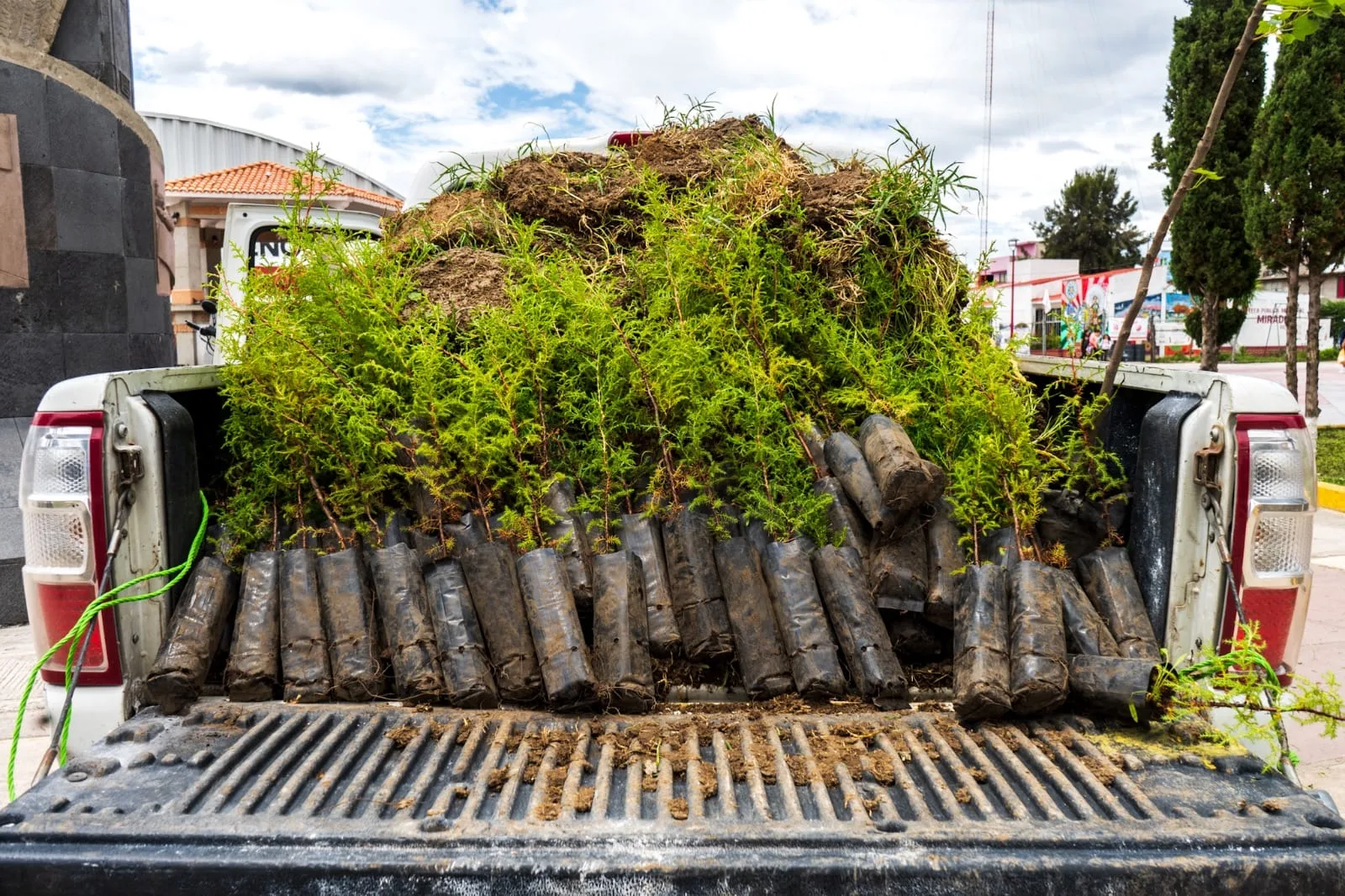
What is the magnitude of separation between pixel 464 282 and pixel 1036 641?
2307 mm

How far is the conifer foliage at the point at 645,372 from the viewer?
2641 mm

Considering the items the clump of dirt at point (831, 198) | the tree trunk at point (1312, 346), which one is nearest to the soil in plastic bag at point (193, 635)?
the clump of dirt at point (831, 198)

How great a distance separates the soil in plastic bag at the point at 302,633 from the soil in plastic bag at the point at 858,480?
4.62 ft

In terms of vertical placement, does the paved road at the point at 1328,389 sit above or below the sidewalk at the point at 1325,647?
above

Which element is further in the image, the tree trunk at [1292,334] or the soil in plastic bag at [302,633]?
the tree trunk at [1292,334]

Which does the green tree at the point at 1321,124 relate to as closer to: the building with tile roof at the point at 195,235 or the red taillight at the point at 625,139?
the red taillight at the point at 625,139

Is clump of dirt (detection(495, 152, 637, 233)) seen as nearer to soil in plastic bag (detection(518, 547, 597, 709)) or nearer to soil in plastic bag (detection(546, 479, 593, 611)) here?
soil in plastic bag (detection(546, 479, 593, 611))

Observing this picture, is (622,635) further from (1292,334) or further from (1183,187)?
(1292,334)

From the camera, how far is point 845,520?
8.63 feet

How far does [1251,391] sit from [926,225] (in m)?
1.62

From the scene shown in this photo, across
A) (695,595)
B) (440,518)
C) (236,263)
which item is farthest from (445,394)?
(236,263)

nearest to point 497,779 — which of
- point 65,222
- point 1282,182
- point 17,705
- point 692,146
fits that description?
point 692,146

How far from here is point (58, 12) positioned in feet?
21.7

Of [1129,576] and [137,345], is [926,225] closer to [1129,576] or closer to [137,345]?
[1129,576]
